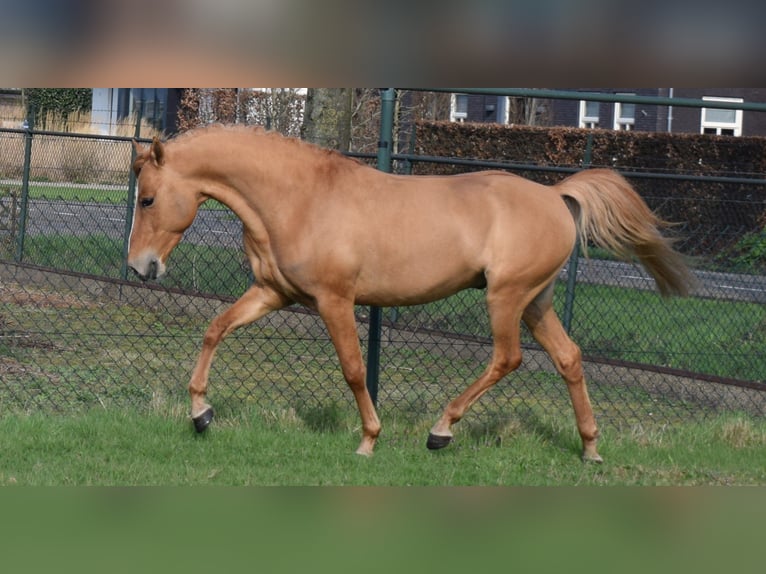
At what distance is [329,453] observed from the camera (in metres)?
6.12

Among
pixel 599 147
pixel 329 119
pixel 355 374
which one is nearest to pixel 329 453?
pixel 355 374

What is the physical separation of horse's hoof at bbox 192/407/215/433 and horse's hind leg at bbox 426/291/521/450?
1.31 metres

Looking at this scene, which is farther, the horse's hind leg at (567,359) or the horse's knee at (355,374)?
the horse's hind leg at (567,359)

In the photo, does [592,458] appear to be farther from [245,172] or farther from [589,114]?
[589,114]

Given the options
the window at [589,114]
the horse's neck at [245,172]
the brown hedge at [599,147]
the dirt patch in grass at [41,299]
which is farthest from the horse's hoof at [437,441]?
the window at [589,114]

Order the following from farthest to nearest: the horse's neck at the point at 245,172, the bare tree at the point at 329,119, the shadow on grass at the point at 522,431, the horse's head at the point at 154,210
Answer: the bare tree at the point at 329,119, the shadow on grass at the point at 522,431, the horse's neck at the point at 245,172, the horse's head at the point at 154,210

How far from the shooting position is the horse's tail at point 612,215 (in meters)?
6.37

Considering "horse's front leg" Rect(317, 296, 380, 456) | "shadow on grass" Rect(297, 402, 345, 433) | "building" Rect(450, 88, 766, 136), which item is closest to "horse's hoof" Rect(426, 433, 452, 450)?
"horse's front leg" Rect(317, 296, 380, 456)

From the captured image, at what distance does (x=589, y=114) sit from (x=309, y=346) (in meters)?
20.3

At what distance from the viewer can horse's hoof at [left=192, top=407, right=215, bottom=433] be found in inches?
241

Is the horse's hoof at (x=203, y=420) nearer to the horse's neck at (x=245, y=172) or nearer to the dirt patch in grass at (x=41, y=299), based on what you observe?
the horse's neck at (x=245, y=172)

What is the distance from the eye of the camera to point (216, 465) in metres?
5.75

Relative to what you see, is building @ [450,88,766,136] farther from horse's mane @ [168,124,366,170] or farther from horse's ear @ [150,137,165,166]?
horse's ear @ [150,137,165,166]

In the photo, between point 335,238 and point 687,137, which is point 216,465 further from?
point 687,137
